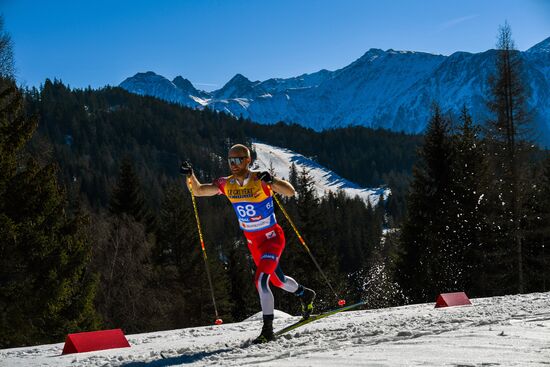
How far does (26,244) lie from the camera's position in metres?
16.9

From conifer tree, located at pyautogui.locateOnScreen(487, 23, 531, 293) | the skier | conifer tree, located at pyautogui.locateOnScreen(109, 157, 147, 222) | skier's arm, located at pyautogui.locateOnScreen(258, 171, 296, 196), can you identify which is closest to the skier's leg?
the skier

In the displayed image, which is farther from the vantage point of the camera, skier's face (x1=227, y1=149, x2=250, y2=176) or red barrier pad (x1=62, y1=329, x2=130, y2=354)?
skier's face (x1=227, y1=149, x2=250, y2=176)

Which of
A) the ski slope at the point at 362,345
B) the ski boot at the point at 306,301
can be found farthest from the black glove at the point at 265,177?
the ski slope at the point at 362,345

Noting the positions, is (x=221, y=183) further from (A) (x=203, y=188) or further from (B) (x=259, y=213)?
(B) (x=259, y=213)

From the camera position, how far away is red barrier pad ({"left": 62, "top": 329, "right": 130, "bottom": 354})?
6.52 m

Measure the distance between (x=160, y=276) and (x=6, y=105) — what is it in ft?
67.2

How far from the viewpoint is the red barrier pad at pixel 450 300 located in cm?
1002

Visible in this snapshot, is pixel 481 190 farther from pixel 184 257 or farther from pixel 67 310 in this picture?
pixel 184 257

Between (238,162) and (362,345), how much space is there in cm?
290

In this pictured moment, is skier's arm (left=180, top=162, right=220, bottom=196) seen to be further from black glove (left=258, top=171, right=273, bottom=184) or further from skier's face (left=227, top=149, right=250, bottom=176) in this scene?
black glove (left=258, top=171, right=273, bottom=184)

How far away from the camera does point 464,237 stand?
2606cm

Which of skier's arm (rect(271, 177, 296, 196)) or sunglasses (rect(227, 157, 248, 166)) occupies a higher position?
sunglasses (rect(227, 157, 248, 166))

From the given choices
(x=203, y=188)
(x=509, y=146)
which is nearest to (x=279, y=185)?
(x=203, y=188)

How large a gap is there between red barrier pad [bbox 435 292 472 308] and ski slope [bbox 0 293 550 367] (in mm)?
1291
